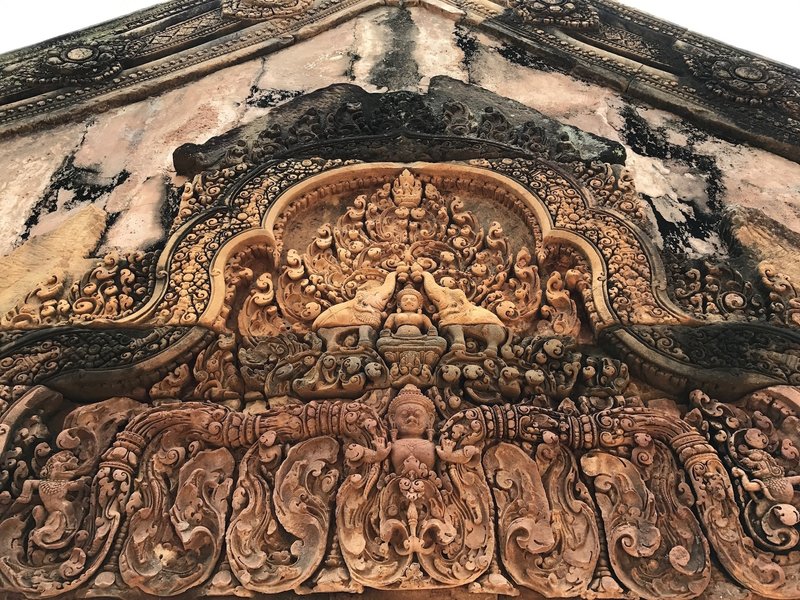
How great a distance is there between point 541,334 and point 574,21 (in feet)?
13.2

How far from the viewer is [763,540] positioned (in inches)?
131

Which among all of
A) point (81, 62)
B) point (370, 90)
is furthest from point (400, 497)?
point (81, 62)

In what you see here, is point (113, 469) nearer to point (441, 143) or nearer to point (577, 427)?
point (577, 427)

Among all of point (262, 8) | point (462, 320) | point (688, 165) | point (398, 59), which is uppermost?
point (262, 8)

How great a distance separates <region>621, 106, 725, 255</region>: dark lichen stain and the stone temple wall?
28 millimetres

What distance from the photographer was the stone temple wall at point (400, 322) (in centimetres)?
337

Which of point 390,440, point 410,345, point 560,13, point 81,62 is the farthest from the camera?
point 560,13

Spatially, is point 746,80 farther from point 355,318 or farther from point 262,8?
point 262,8

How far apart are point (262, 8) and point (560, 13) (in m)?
3.03

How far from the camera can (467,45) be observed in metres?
7.00

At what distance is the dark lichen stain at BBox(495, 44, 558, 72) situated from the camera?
6.79 metres

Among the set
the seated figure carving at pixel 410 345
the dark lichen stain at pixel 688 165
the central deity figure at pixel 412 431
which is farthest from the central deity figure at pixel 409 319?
the dark lichen stain at pixel 688 165

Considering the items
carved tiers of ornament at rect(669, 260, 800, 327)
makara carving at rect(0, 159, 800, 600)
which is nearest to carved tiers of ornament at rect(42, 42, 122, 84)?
makara carving at rect(0, 159, 800, 600)

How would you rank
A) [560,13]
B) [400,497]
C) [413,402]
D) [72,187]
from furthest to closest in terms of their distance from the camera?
[560,13], [72,187], [413,402], [400,497]
